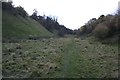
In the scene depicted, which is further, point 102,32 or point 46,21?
point 46,21

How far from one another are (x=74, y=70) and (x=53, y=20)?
10377cm

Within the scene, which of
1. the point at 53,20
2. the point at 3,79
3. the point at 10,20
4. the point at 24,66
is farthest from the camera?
the point at 53,20

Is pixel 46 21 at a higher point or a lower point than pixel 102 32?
higher

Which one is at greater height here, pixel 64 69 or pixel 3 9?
pixel 3 9

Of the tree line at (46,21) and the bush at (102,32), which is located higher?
the tree line at (46,21)

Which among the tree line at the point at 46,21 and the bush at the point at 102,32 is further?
the tree line at the point at 46,21

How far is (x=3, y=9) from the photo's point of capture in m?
81.3

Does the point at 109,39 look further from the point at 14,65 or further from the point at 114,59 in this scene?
the point at 14,65

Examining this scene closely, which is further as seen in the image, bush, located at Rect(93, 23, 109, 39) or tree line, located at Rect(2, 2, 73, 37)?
tree line, located at Rect(2, 2, 73, 37)

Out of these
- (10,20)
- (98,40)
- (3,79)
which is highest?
(10,20)

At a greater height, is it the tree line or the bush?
the tree line

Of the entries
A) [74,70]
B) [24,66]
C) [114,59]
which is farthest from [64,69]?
[114,59]

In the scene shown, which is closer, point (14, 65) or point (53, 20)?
point (14, 65)

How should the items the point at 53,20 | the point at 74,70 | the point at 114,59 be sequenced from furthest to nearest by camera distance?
1. the point at 53,20
2. the point at 114,59
3. the point at 74,70
